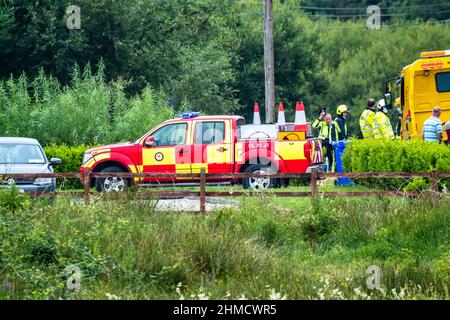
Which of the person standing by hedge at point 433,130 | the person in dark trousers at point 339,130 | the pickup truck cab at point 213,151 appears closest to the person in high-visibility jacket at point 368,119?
the person in dark trousers at point 339,130

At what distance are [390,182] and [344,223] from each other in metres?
3.89

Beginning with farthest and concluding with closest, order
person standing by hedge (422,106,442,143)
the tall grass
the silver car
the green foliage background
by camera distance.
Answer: the green foliage background → the tall grass → person standing by hedge (422,106,442,143) → the silver car

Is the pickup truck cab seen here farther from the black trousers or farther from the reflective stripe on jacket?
the reflective stripe on jacket

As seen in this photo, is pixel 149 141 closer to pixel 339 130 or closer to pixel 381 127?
pixel 381 127

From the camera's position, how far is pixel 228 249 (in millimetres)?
14344

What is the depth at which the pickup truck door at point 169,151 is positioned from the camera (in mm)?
24875

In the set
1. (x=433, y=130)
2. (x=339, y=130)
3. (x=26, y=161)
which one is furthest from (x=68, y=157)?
(x=433, y=130)

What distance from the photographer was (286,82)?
2363 inches

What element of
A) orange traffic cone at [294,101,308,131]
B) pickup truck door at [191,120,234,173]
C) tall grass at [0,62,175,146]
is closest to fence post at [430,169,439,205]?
orange traffic cone at [294,101,308,131]

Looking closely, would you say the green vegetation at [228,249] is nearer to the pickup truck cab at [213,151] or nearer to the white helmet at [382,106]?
the pickup truck cab at [213,151]

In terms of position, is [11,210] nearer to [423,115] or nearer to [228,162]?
[228,162]

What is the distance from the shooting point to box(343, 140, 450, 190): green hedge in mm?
19781

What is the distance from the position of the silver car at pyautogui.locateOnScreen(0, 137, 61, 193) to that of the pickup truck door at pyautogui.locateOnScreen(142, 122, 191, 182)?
2647 mm
